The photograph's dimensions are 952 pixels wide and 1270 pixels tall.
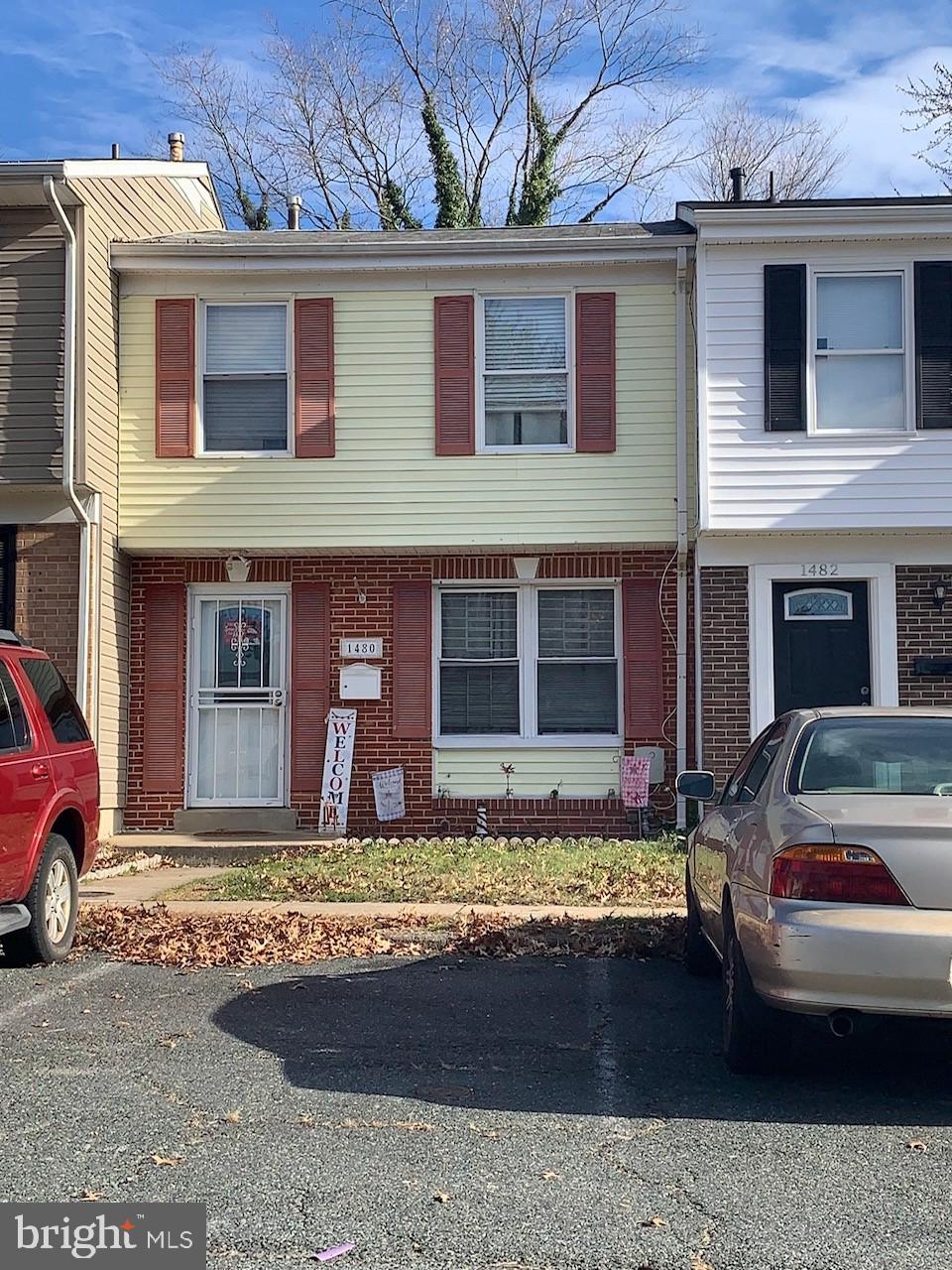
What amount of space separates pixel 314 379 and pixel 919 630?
257 inches

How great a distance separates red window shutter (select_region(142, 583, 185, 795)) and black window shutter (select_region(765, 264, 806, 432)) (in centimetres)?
645

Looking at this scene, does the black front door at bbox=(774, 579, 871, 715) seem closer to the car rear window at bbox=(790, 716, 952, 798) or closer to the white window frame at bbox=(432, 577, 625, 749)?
the white window frame at bbox=(432, 577, 625, 749)

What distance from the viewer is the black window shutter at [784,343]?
13547 mm

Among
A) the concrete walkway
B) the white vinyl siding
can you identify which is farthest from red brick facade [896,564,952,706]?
the concrete walkway

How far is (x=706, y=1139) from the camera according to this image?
4.96 meters

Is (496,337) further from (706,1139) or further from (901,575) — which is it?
(706,1139)

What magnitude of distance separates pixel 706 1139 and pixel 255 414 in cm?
1065

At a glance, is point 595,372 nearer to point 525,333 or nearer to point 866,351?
point 525,333

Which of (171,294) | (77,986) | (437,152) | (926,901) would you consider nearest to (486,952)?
(77,986)

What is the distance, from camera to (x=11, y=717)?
7883 mm

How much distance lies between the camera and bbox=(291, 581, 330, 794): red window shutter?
1427cm

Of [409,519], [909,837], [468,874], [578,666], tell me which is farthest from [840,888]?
[409,519]

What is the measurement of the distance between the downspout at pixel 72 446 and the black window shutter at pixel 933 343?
8.03 metres

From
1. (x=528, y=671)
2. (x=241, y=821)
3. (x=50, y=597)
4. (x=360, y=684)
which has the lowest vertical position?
(x=241, y=821)
